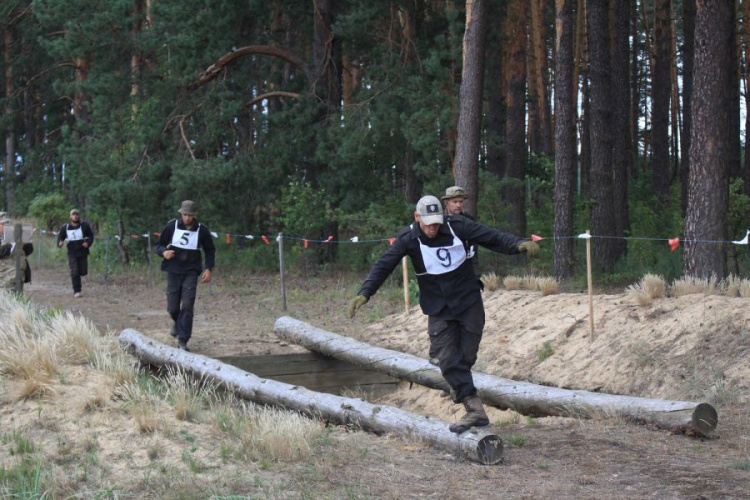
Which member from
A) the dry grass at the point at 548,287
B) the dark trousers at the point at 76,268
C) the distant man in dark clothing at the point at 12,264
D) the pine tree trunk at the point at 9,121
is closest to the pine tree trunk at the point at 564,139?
the dry grass at the point at 548,287

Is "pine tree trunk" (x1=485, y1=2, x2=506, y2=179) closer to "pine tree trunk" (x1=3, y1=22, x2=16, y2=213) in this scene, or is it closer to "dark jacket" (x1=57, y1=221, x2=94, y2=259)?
"dark jacket" (x1=57, y1=221, x2=94, y2=259)

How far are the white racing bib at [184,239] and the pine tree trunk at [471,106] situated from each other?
6.21m

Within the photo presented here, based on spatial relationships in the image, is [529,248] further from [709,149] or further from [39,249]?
[39,249]

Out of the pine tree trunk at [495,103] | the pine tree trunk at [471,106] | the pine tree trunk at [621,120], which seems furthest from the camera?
the pine tree trunk at [621,120]

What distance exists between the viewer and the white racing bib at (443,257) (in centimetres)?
763

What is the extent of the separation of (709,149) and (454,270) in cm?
719

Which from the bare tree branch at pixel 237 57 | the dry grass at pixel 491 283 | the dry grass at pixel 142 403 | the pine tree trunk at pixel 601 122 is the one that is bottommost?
the dry grass at pixel 142 403

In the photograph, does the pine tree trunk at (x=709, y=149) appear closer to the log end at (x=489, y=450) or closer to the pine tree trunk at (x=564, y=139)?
the pine tree trunk at (x=564, y=139)

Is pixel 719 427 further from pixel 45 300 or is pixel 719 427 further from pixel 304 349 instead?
pixel 45 300

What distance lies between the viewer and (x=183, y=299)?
1275cm

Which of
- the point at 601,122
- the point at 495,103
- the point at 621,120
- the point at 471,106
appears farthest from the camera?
the point at 495,103

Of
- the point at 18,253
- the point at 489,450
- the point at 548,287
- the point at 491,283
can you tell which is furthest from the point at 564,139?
the point at 489,450

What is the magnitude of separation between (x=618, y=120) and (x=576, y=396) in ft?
53.9

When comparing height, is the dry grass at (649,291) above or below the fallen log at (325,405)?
above
